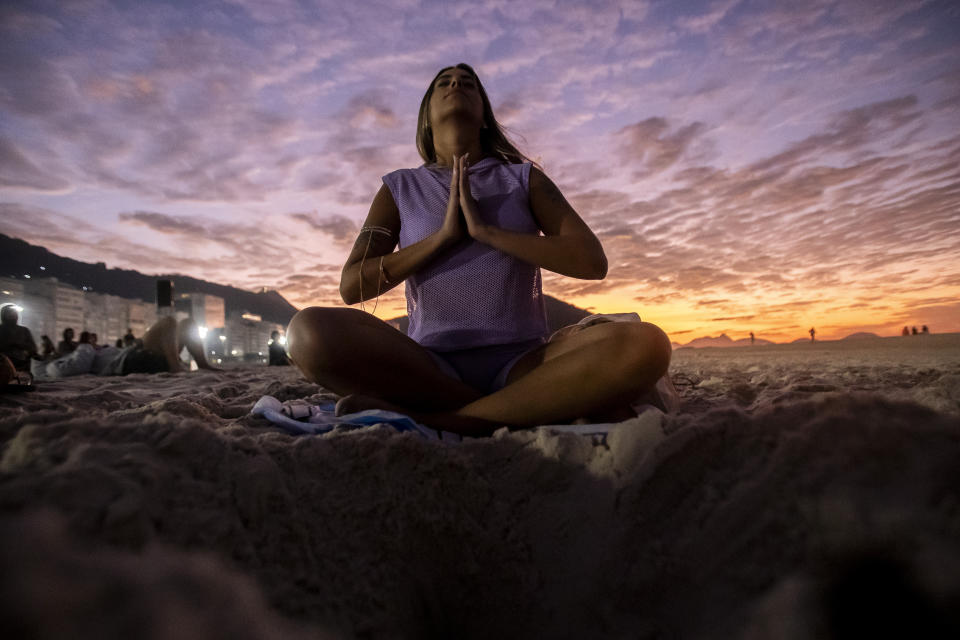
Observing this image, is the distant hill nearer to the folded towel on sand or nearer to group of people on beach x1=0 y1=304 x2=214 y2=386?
group of people on beach x1=0 y1=304 x2=214 y2=386

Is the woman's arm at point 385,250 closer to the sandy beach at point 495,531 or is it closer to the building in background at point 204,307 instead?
the sandy beach at point 495,531

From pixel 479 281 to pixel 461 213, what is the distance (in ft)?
0.89

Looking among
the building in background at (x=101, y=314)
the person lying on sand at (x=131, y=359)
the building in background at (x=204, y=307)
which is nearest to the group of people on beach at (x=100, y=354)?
the person lying on sand at (x=131, y=359)

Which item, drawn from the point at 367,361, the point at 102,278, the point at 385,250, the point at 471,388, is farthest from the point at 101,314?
the point at 471,388

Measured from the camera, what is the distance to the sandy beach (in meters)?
0.48

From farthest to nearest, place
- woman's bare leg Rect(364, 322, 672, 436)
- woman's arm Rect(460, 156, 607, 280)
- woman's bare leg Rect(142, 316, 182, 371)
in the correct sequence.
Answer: woman's bare leg Rect(142, 316, 182, 371) → woman's arm Rect(460, 156, 607, 280) → woman's bare leg Rect(364, 322, 672, 436)

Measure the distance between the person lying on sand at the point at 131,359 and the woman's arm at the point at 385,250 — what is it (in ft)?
16.1

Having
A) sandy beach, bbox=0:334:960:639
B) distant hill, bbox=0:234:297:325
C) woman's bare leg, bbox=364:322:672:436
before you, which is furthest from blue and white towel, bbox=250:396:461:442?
distant hill, bbox=0:234:297:325

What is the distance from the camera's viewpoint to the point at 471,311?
184 cm

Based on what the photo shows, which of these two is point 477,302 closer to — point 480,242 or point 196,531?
point 480,242

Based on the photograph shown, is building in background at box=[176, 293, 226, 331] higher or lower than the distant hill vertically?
lower

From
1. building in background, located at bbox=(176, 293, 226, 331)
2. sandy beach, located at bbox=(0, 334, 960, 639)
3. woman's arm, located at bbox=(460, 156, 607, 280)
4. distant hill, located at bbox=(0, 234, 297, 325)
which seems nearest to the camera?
sandy beach, located at bbox=(0, 334, 960, 639)

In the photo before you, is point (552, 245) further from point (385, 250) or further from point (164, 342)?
point (164, 342)

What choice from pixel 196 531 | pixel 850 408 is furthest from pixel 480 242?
pixel 196 531
